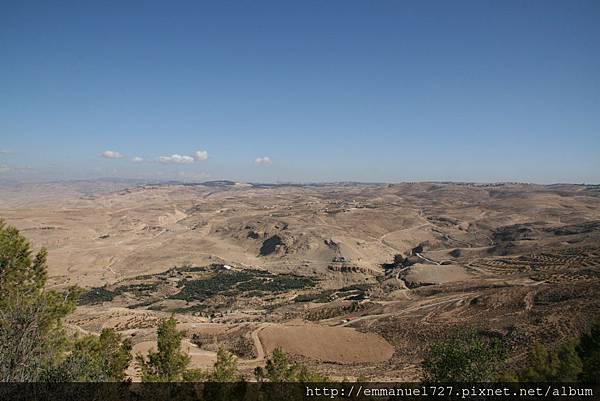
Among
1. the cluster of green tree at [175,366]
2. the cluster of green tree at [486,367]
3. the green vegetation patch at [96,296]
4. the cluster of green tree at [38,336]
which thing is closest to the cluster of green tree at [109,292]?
the green vegetation patch at [96,296]

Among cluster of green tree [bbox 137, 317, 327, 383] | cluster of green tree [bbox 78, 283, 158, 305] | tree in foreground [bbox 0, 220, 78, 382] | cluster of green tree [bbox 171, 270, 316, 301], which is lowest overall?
cluster of green tree [bbox 78, 283, 158, 305]

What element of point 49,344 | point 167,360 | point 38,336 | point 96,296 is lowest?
point 96,296

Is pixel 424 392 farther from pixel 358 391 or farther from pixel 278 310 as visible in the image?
pixel 278 310

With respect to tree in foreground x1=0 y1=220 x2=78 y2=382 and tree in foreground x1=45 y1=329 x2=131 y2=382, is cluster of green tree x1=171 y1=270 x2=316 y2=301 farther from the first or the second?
tree in foreground x1=0 y1=220 x2=78 y2=382

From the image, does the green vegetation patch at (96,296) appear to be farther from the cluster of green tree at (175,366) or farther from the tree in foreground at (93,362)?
the cluster of green tree at (175,366)

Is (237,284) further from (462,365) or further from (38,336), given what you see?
(462,365)

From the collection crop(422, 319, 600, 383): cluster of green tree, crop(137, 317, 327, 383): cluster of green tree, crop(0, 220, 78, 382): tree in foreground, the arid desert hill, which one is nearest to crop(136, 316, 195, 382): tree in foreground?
crop(137, 317, 327, 383): cluster of green tree

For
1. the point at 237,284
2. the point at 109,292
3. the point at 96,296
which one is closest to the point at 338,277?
the point at 237,284
